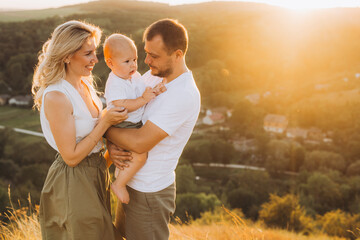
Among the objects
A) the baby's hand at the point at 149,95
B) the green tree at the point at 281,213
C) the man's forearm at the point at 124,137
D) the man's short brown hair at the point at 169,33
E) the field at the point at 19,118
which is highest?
the man's short brown hair at the point at 169,33

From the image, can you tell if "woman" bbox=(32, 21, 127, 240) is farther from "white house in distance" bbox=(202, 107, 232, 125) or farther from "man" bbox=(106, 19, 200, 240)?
"white house in distance" bbox=(202, 107, 232, 125)

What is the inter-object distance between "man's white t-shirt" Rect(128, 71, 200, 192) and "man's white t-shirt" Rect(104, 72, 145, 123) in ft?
0.20

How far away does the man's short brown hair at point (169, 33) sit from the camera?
1.80 metres

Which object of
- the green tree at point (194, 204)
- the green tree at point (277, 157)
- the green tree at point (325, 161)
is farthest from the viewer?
the green tree at point (277, 157)

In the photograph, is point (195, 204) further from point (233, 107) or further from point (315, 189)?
point (233, 107)

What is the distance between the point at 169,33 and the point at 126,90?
0.46 meters

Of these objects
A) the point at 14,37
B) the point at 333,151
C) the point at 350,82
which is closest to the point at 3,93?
the point at 14,37

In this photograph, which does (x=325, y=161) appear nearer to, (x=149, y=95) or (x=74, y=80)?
(x=149, y=95)

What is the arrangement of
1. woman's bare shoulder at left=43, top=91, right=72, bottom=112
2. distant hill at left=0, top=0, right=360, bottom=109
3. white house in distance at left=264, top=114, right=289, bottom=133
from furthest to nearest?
distant hill at left=0, top=0, right=360, bottom=109, white house in distance at left=264, top=114, right=289, bottom=133, woman's bare shoulder at left=43, top=91, right=72, bottom=112

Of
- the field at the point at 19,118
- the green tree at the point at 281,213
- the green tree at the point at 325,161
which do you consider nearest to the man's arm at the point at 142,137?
the green tree at the point at 281,213

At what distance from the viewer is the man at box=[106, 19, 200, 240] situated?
174 cm

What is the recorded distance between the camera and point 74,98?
5.76 ft

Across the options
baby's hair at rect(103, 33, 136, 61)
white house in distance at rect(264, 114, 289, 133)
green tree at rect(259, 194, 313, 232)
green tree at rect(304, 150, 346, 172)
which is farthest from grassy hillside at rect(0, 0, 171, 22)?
baby's hair at rect(103, 33, 136, 61)

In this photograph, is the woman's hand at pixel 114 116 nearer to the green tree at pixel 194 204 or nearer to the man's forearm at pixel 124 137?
the man's forearm at pixel 124 137
